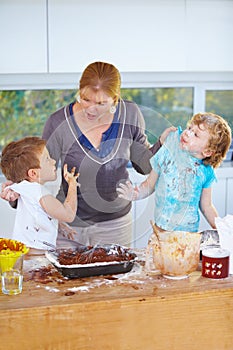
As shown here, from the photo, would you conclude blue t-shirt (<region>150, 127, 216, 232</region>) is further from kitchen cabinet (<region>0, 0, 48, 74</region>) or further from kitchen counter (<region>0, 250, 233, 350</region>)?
kitchen cabinet (<region>0, 0, 48, 74</region>)

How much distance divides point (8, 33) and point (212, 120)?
4.21ft

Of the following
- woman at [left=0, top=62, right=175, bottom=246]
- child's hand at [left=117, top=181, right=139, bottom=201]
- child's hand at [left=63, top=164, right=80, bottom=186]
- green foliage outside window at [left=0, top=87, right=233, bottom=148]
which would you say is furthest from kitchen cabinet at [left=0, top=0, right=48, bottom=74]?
child's hand at [left=117, top=181, right=139, bottom=201]

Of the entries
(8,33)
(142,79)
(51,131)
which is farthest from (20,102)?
(51,131)

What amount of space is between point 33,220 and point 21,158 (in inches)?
9.0

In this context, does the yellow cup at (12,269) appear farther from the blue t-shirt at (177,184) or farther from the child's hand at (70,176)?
the blue t-shirt at (177,184)

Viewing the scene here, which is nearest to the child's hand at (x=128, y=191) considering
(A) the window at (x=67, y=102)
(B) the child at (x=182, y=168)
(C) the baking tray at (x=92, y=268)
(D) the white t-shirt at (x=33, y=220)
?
(B) the child at (x=182, y=168)

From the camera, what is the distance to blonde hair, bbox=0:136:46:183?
2158 millimetres

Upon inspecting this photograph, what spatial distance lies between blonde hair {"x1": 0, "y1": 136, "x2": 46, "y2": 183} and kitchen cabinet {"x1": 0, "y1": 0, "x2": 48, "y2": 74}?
937mm

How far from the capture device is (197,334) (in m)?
1.59

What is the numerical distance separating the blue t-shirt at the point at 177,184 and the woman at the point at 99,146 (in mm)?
56

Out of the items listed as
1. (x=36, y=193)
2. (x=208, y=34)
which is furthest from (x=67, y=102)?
(x=36, y=193)

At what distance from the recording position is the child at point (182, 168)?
7.06 ft

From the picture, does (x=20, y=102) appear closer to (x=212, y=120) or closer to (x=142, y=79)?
(x=142, y=79)

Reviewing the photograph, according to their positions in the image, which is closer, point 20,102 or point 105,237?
point 105,237
